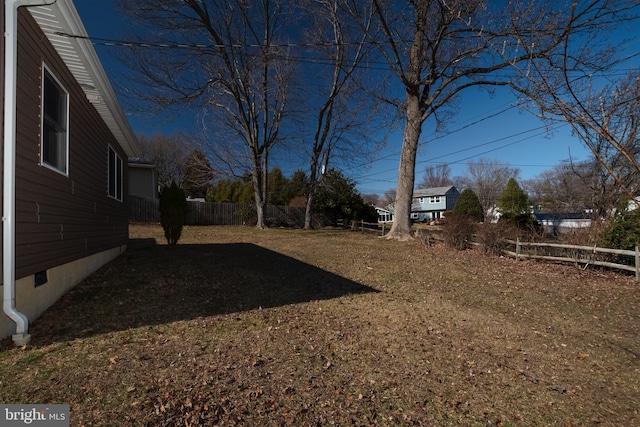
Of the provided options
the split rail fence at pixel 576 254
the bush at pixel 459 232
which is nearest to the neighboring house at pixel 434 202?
the bush at pixel 459 232

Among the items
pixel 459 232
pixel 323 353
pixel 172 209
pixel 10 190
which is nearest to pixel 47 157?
pixel 10 190

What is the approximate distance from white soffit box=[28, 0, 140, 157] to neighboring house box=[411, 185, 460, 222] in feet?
167

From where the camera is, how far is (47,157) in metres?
4.59

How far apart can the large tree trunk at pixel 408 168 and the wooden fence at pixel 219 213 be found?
13.8m

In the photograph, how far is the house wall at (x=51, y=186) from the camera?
3.77 meters

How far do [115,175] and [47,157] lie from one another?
4922 mm

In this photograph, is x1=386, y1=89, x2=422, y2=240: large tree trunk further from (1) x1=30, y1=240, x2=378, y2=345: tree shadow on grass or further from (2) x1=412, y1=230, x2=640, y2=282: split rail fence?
(1) x1=30, y1=240, x2=378, y2=345: tree shadow on grass

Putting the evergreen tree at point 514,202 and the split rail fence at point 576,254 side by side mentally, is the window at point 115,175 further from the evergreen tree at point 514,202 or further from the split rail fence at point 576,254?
the evergreen tree at point 514,202

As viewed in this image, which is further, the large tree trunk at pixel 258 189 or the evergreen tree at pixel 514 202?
the evergreen tree at pixel 514 202

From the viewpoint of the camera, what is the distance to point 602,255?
29.6 ft

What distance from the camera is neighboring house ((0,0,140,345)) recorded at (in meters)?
3.50

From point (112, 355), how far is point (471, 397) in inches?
134

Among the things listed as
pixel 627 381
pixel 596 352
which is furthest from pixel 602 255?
pixel 627 381

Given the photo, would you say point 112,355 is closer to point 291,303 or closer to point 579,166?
point 291,303
